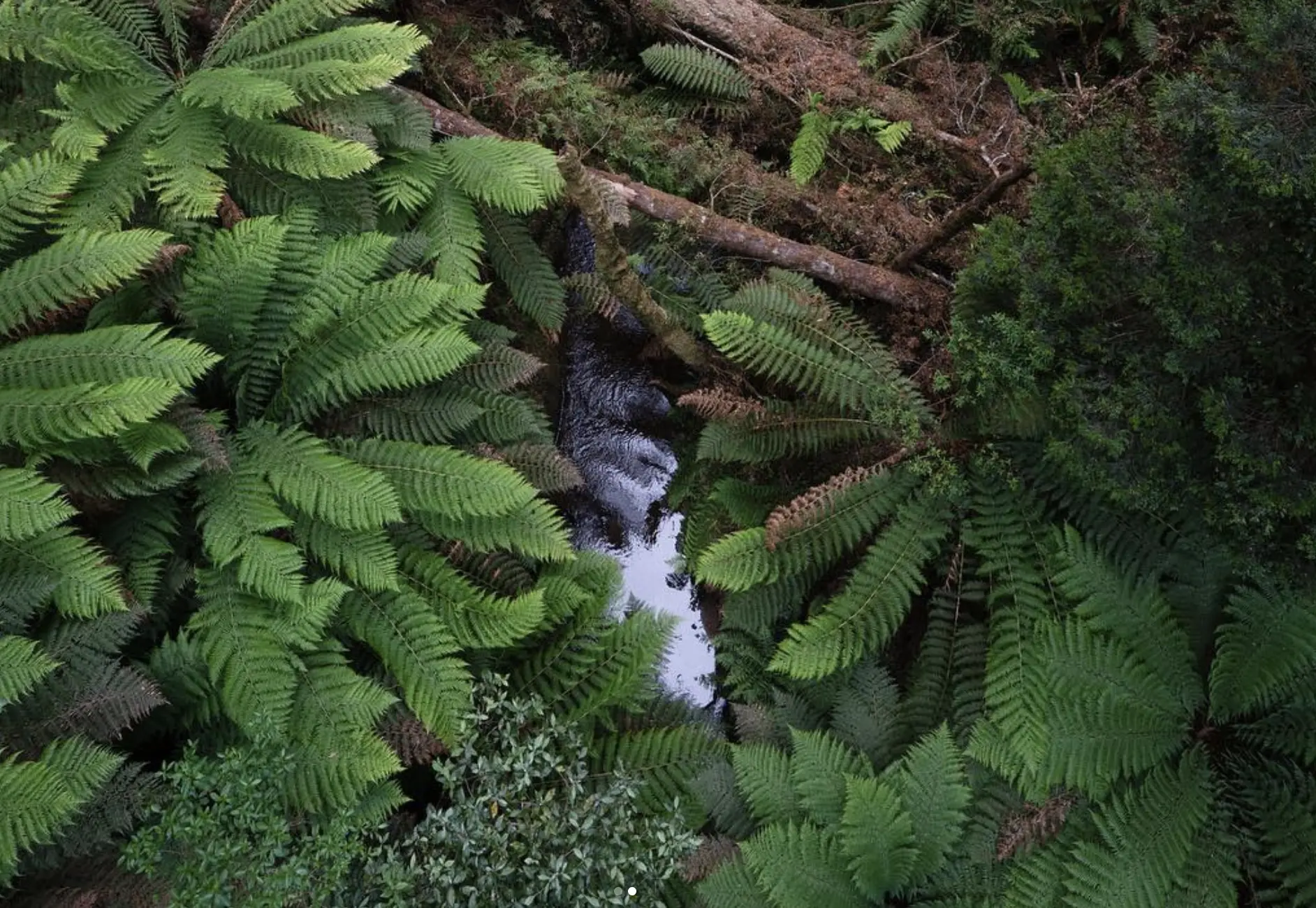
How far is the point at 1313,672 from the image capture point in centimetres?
364

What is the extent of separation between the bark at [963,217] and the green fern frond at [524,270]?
6.69 feet

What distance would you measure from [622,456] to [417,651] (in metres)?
1.91

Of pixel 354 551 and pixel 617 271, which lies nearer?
pixel 354 551

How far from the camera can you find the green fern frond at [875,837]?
3.69 m

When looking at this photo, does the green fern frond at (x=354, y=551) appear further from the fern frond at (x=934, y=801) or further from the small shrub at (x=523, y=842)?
the fern frond at (x=934, y=801)

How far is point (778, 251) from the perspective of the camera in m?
5.29

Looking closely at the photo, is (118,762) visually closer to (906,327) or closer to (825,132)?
(906,327)

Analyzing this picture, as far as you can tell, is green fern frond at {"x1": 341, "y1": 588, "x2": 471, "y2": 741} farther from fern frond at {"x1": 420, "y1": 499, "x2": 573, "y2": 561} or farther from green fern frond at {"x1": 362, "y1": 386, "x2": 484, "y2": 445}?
green fern frond at {"x1": 362, "y1": 386, "x2": 484, "y2": 445}

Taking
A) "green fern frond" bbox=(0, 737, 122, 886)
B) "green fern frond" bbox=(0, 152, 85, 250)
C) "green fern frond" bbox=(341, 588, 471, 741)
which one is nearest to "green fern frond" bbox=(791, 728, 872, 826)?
"green fern frond" bbox=(341, 588, 471, 741)

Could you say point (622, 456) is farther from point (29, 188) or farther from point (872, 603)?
point (29, 188)

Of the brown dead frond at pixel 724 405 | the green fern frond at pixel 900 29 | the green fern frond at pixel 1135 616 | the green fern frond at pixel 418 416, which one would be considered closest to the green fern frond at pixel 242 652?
the green fern frond at pixel 418 416

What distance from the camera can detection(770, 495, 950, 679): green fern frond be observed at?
4.13 m

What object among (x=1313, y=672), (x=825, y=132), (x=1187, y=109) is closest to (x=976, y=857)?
(x=1313, y=672)

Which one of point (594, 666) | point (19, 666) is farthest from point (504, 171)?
point (19, 666)
